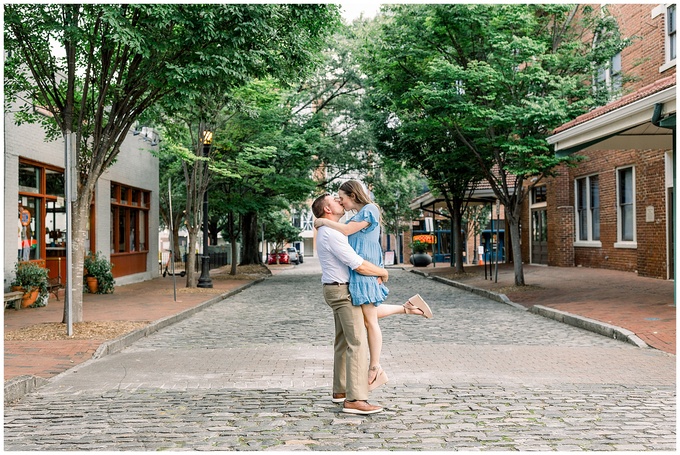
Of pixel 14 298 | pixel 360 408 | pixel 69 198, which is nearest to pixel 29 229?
pixel 14 298

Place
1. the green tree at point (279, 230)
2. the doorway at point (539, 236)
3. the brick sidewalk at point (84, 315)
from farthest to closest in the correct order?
1. the green tree at point (279, 230)
2. the doorway at point (539, 236)
3. the brick sidewalk at point (84, 315)

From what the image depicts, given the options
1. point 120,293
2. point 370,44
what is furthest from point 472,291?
point 120,293

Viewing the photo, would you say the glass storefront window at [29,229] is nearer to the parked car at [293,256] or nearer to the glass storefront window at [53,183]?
the glass storefront window at [53,183]

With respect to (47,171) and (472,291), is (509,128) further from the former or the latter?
(47,171)

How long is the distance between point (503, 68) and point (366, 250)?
12.8 m

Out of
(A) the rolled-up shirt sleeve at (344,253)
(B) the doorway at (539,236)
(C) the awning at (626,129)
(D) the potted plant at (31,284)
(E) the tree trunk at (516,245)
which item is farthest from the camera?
(B) the doorway at (539,236)

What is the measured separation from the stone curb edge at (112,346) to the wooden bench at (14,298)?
3313 mm

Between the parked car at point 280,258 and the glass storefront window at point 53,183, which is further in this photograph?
the parked car at point 280,258

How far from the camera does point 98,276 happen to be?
63.9 feet

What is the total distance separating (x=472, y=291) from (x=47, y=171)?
11.8m

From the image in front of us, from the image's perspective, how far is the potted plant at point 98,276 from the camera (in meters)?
19.4

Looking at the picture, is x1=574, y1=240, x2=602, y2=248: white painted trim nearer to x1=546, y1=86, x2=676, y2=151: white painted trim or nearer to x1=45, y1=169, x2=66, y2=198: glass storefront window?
x1=546, y1=86, x2=676, y2=151: white painted trim

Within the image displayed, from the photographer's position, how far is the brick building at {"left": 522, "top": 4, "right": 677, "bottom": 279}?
44.0 ft

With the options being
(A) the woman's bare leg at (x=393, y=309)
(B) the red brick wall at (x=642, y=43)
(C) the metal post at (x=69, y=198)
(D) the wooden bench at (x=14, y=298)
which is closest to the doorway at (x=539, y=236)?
(B) the red brick wall at (x=642, y=43)
